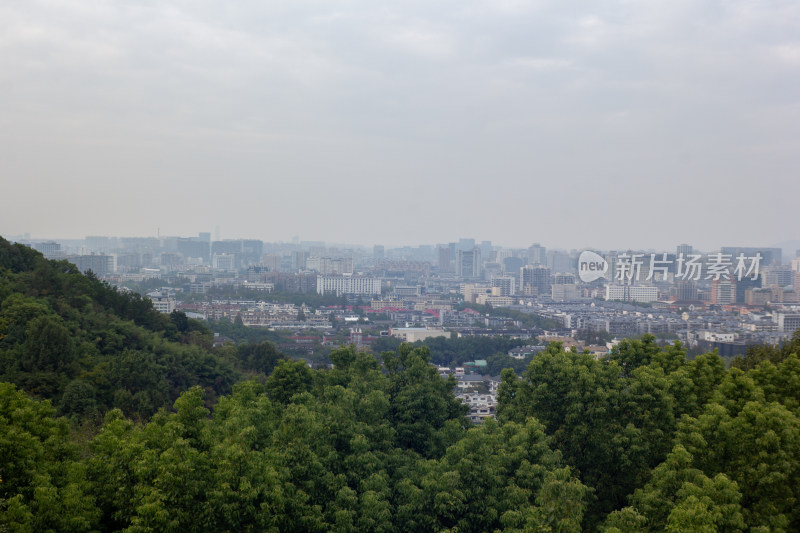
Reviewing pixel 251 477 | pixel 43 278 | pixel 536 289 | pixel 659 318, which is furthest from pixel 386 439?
pixel 536 289

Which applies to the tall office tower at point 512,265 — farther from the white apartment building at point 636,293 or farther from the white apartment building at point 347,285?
the white apartment building at point 636,293

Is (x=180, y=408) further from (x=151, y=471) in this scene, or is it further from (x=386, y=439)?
(x=386, y=439)

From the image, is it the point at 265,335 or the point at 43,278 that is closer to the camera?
the point at 43,278

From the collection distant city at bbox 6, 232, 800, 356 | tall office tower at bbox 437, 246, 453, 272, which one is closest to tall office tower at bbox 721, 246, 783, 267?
distant city at bbox 6, 232, 800, 356

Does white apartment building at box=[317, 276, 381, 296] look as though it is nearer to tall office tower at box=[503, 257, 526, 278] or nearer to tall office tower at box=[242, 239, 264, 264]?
tall office tower at box=[503, 257, 526, 278]

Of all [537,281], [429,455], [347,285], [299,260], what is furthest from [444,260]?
[429,455]

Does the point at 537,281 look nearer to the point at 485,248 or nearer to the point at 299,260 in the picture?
the point at 299,260

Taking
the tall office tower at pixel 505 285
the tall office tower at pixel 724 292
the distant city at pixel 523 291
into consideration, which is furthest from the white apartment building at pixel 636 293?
the tall office tower at pixel 505 285
